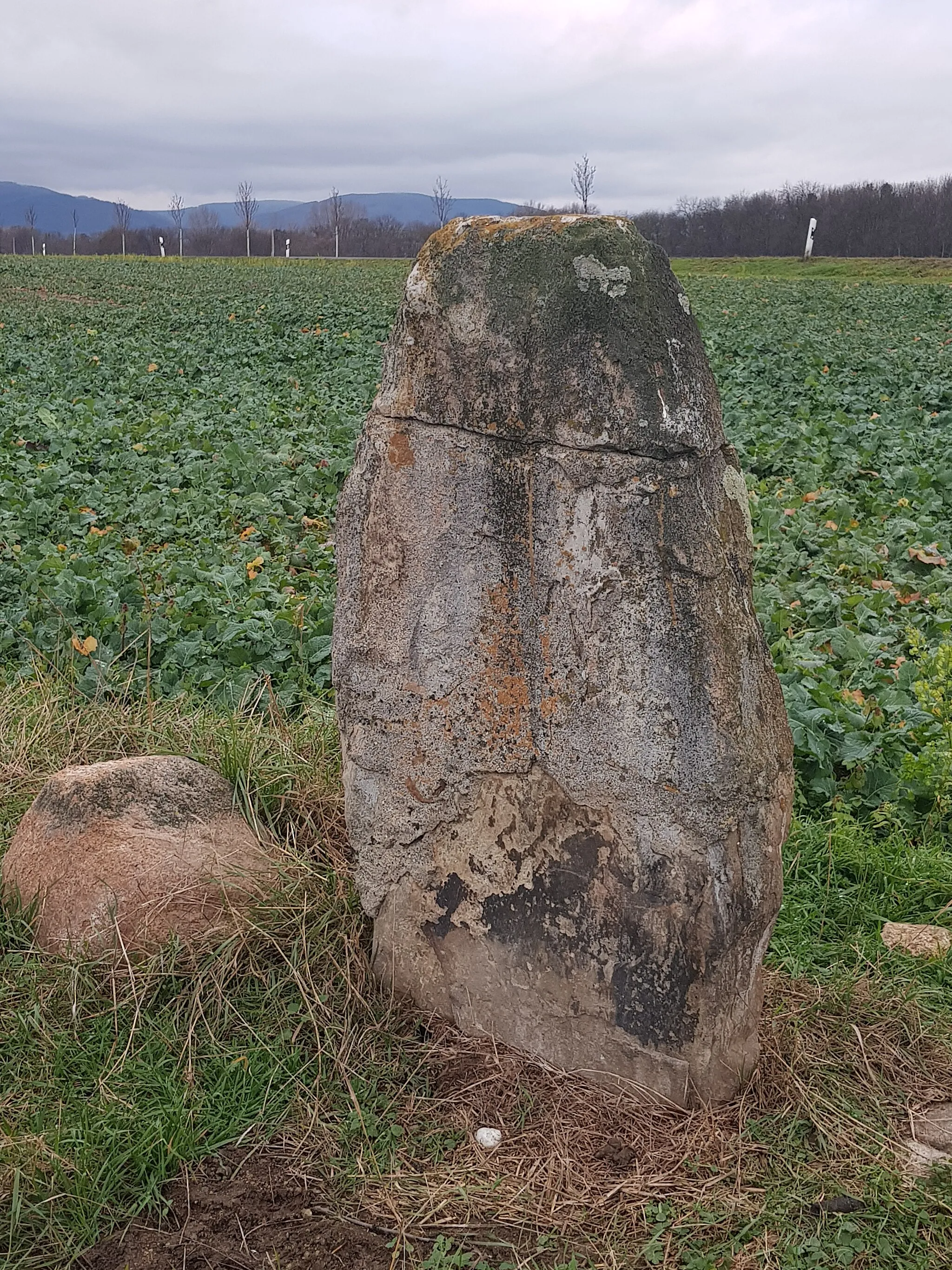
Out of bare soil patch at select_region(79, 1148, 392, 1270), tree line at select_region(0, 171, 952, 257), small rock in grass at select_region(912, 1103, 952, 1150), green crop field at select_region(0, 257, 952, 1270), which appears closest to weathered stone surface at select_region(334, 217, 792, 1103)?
green crop field at select_region(0, 257, 952, 1270)

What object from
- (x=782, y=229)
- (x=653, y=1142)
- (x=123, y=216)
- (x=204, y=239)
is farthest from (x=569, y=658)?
(x=123, y=216)

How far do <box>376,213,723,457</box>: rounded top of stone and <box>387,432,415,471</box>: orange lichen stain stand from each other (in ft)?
0.24

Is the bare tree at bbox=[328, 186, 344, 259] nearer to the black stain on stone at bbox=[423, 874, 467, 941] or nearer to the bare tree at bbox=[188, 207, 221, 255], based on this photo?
the bare tree at bbox=[188, 207, 221, 255]

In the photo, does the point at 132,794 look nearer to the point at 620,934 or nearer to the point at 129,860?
the point at 129,860

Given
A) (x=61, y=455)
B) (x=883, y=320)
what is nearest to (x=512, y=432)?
(x=61, y=455)

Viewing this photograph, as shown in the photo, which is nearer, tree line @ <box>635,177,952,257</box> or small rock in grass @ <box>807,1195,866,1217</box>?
small rock in grass @ <box>807,1195,866,1217</box>

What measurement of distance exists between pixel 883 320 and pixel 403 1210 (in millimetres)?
23097

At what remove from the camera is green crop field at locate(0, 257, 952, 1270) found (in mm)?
2383

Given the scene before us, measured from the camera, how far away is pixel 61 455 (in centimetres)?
994

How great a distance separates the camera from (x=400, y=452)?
2.62 meters

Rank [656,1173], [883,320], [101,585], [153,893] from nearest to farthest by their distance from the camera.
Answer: [656,1173] → [153,893] → [101,585] → [883,320]

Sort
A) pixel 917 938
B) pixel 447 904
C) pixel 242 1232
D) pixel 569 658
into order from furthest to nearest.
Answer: pixel 917 938
pixel 447 904
pixel 569 658
pixel 242 1232

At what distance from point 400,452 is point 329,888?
4.52 feet

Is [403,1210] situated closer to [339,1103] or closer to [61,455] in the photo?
[339,1103]
